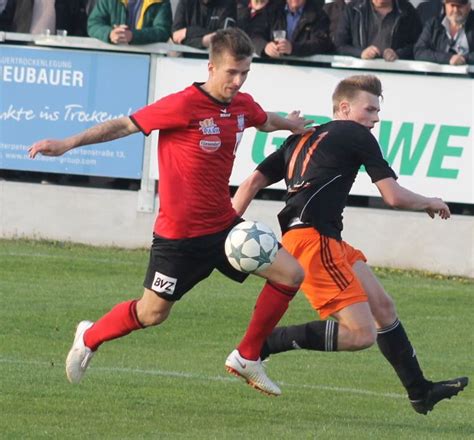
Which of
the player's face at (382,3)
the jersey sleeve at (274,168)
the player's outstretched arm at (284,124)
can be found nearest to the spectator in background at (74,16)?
the player's face at (382,3)

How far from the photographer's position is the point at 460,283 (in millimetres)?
15469

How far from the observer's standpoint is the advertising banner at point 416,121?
15.7 metres

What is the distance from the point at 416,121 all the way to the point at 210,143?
751 centimetres

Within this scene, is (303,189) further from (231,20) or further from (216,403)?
(231,20)

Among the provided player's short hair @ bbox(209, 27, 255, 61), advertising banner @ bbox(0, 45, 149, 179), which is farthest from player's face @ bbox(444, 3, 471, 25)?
player's short hair @ bbox(209, 27, 255, 61)

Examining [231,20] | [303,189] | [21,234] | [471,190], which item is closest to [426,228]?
[471,190]

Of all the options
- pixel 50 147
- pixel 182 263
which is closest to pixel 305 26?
pixel 182 263

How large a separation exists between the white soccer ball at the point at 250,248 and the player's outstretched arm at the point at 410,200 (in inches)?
30.0

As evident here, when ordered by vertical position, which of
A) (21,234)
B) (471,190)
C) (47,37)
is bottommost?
(21,234)

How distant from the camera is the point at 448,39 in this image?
618 inches

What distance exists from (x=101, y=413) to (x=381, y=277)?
7283mm

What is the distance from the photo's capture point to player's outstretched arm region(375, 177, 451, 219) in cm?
853

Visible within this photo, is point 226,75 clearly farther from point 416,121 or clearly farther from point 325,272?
point 416,121

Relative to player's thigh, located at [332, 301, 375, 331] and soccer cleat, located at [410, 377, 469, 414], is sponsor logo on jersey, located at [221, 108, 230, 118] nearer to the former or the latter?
player's thigh, located at [332, 301, 375, 331]
